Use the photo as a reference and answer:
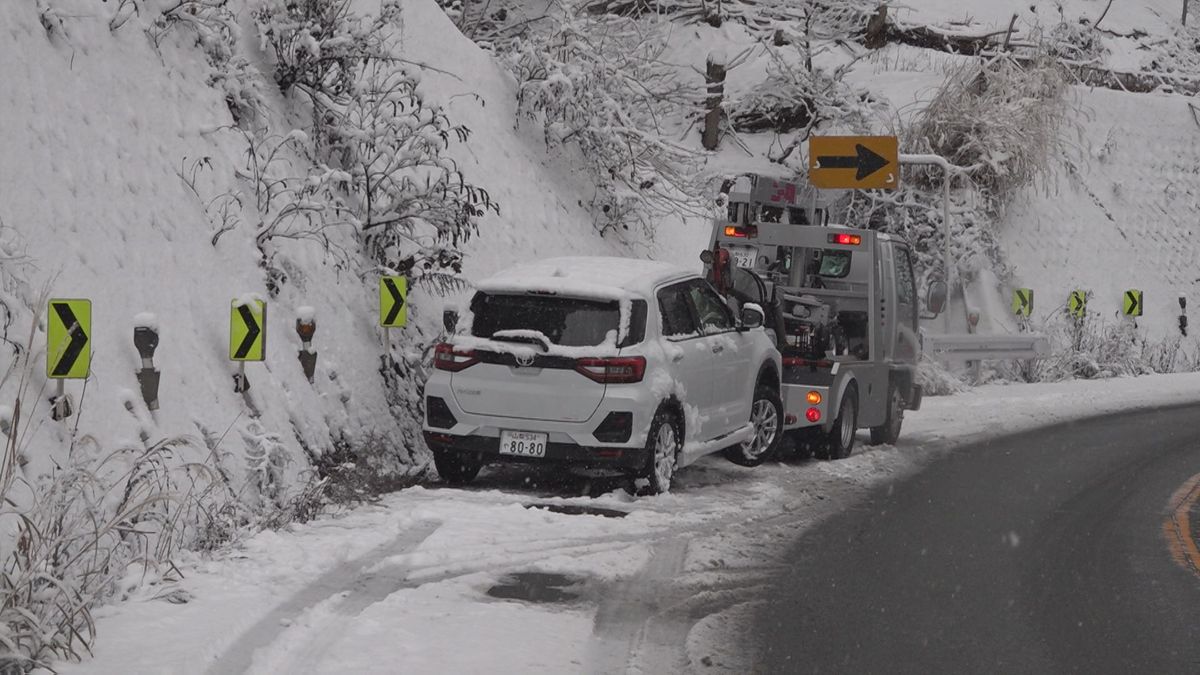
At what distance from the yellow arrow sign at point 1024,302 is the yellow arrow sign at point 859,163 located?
1035cm

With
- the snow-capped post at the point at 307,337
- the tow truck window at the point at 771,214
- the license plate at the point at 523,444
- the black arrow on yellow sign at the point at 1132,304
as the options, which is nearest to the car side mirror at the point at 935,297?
the tow truck window at the point at 771,214

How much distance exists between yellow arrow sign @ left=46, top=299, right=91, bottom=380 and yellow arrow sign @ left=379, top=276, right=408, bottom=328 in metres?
4.46

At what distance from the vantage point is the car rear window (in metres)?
11.5

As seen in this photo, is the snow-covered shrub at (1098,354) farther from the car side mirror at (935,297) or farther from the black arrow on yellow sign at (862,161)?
the car side mirror at (935,297)

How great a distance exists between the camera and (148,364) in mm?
9680

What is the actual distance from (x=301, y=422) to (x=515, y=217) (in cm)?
723

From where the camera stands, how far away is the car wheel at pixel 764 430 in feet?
46.1

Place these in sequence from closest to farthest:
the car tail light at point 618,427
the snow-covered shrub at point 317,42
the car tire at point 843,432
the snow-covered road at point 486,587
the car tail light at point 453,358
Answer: the snow-covered road at point 486,587 → the car tail light at point 618,427 → the car tail light at point 453,358 → the snow-covered shrub at point 317,42 → the car tire at point 843,432

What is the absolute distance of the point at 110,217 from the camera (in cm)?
1094

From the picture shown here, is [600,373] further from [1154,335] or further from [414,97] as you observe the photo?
[1154,335]

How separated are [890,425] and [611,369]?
6.39 metres

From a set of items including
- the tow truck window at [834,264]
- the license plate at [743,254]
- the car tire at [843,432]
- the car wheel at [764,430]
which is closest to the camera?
the car wheel at [764,430]

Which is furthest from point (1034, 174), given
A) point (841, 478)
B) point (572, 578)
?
point (572, 578)

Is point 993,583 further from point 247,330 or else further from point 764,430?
point 247,330
